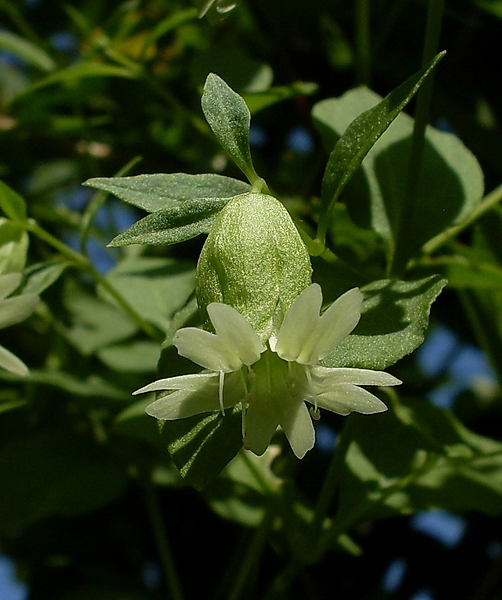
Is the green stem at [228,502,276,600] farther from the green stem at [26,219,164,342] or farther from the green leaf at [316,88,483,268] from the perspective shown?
the green leaf at [316,88,483,268]

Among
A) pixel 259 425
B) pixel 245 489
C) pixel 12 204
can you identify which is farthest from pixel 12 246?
pixel 245 489

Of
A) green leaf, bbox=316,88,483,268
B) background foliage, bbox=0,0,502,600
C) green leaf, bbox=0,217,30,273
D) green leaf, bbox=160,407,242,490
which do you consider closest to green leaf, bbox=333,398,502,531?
background foliage, bbox=0,0,502,600

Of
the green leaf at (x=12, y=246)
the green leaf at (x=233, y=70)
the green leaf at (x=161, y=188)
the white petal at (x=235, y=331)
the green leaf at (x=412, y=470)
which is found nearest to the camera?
the white petal at (x=235, y=331)

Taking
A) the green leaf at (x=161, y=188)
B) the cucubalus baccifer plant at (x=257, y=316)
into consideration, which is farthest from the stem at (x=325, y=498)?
the green leaf at (x=161, y=188)

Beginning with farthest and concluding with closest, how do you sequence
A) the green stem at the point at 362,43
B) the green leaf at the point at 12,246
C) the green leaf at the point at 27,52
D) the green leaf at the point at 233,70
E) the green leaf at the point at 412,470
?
1. the green leaf at the point at 27,52
2. the green stem at the point at 362,43
3. the green leaf at the point at 233,70
4. the green leaf at the point at 412,470
5. the green leaf at the point at 12,246

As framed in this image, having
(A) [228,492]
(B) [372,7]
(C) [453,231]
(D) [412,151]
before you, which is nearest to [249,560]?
(A) [228,492]

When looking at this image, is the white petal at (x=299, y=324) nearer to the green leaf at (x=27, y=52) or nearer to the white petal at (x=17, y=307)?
the white petal at (x=17, y=307)
